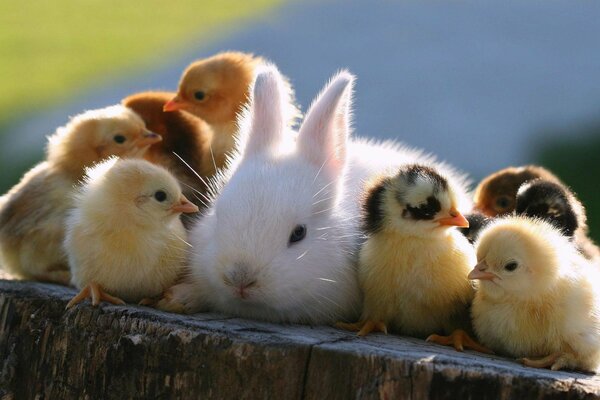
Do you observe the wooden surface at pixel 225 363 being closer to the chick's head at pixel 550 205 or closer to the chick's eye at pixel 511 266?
the chick's eye at pixel 511 266

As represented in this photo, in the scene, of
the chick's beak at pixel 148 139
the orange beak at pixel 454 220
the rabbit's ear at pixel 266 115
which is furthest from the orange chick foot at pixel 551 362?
the chick's beak at pixel 148 139

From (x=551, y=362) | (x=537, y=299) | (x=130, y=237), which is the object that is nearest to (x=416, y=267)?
(x=537, y=299)

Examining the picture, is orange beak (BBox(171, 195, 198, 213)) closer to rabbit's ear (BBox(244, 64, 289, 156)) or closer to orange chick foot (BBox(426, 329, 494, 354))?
rabbit's ear (BBox(244, 64, 289, 156))

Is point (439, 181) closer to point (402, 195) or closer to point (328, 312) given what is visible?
point (402, 195)

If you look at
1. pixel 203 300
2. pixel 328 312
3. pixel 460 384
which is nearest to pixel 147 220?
pixel 203 300

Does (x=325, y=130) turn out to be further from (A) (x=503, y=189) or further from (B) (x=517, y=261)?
(A) (x=503, y=189)

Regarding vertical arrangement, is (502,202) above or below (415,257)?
above
